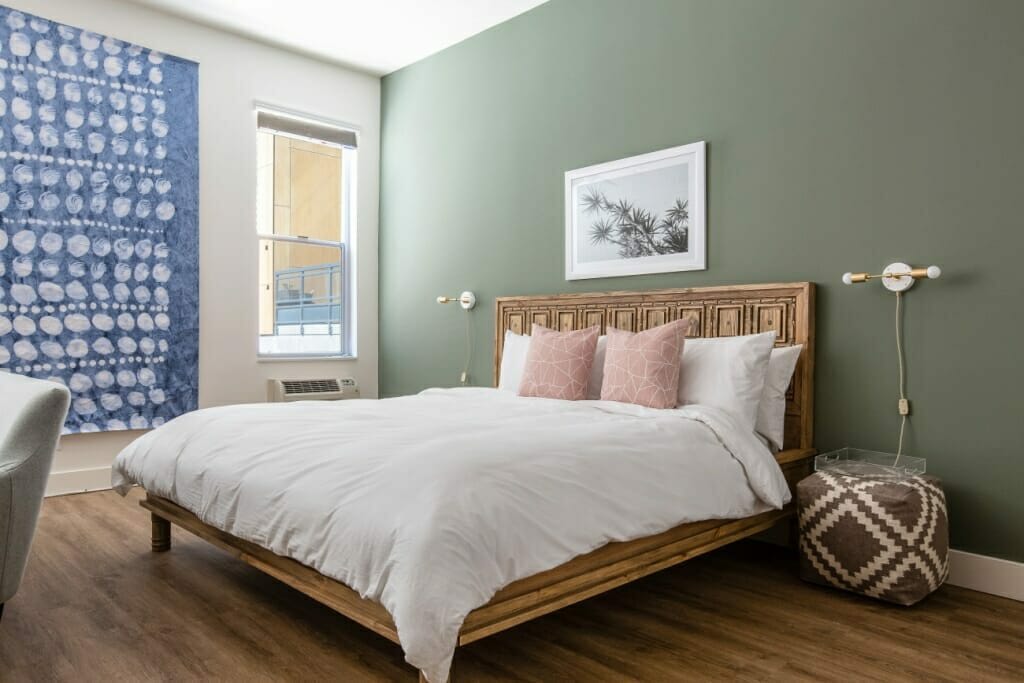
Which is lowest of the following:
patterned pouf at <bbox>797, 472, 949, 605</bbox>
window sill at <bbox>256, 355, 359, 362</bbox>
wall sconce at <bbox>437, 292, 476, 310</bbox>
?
patterned pouf at <bbox>797, 472, 949, 605</bbox>

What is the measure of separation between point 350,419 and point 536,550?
3.91 feet

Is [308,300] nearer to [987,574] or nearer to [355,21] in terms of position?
[355,21]

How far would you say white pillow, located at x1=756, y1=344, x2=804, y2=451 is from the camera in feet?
10.2

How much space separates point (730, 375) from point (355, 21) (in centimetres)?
330

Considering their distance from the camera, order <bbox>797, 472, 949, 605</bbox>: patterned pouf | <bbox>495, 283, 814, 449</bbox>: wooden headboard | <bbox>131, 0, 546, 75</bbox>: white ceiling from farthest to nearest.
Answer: <bbox>131, 0, 546, 75</bbox>: white ceiling, <bbox>495, 283, 814, 449</bbox>: wooden headboard, <bbox>797, 472, 949, 605</bbox>: patterned pouf

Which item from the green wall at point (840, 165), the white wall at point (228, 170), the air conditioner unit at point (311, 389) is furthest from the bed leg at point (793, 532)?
the white wall at point (228, 170)

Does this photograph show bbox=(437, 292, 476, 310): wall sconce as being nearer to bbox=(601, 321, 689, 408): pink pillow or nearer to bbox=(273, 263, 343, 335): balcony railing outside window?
bbox=(273, 263, 343, 335): balcony railing outside window

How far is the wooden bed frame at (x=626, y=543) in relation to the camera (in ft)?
6.43

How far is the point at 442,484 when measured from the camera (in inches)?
73.3

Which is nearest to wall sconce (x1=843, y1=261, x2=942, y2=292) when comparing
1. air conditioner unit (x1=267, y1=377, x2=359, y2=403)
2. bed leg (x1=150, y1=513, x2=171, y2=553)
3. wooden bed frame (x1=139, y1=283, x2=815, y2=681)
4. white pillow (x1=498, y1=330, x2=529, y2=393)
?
wooden bed frame (x1=139, y1=283, x2=815, y2=681)

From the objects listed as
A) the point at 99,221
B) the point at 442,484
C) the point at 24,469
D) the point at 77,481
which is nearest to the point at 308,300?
the point at 99,221

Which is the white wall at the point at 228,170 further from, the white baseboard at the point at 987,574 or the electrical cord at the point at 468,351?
the white baseboard at the point at 987,574

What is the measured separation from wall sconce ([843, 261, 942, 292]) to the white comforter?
824 millimetres

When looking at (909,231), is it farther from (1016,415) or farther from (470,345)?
(470,345)
